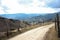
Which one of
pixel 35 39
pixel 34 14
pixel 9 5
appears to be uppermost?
pixel 9 5

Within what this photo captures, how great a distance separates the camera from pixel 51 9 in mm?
1583

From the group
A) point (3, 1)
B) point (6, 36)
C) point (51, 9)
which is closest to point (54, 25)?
point (51, 9)

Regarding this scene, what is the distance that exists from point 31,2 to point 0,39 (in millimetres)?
579

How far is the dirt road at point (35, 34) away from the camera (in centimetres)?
154

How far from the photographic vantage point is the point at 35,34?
1555 mm

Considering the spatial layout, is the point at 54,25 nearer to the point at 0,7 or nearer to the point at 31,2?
the point at 31,2

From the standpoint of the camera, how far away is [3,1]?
1.60 m

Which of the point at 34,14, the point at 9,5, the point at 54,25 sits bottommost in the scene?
the point at 54,25

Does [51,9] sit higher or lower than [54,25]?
higher

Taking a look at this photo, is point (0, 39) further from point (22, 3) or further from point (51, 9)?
point (51, 9)

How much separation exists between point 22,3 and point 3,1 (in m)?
0.23

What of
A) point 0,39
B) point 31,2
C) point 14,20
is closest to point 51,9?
point 31,2

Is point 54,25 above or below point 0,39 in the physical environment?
above

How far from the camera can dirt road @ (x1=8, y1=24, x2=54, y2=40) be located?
5.07 ft
